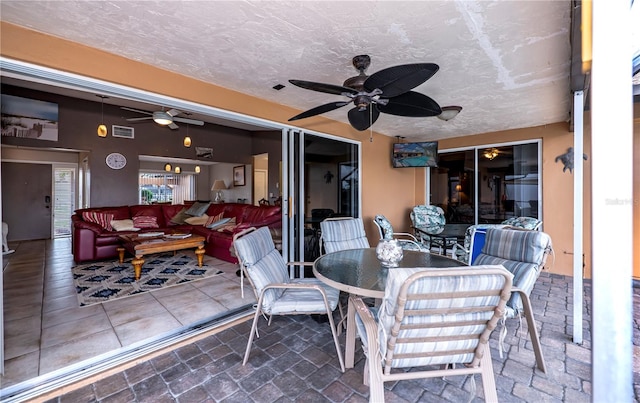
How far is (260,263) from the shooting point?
2168 mm

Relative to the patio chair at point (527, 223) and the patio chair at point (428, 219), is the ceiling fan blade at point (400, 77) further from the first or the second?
the patio chair at point (428, 219)

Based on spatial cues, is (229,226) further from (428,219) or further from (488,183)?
(488,183)

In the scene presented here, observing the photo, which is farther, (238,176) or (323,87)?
(238,176)

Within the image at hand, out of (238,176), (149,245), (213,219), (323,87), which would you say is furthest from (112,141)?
(323,87)

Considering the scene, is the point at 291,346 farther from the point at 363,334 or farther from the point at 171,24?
the point at 171,24

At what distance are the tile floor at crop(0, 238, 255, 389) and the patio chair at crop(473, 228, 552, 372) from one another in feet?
8.32

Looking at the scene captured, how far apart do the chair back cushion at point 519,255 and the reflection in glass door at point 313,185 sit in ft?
7.38

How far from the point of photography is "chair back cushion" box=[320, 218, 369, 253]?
3.09 m

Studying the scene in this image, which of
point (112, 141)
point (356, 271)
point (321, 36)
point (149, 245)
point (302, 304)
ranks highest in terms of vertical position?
point (112, 141)

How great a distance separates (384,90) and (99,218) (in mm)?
6096

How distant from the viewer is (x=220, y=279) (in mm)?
3875

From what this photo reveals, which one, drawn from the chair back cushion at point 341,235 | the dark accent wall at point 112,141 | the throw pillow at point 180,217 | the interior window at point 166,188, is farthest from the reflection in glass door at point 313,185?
the interior window at point 166,188

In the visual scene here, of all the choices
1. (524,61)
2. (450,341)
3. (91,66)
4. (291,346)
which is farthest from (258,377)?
(524,61)

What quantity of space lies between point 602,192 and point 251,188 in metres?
8.71
